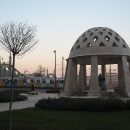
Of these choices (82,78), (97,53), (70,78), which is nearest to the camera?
(97,53)

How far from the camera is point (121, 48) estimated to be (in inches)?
728

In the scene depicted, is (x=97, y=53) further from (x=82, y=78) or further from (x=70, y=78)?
(x=82, y=78)

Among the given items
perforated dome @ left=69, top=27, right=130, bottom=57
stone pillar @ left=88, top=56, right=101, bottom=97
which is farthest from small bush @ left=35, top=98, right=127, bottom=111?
perforated dome @ left=69, top=27, right=130, bottom=57

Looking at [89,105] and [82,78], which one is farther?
[82,78]

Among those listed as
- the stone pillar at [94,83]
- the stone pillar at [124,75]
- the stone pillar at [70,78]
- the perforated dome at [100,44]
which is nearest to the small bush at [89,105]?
the stone pillar at [94,83]

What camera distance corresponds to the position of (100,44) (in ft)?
60.8

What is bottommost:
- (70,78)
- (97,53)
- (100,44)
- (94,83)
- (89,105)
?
(89,105)

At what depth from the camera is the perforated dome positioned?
1803 centimetres

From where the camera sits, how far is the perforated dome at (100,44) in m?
18.0

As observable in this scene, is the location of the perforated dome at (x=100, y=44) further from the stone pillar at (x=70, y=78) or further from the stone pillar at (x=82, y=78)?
the stone pillar at (x=82, y=78)

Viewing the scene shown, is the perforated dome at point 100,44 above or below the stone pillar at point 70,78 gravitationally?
above

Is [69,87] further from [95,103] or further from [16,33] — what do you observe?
[16,33]

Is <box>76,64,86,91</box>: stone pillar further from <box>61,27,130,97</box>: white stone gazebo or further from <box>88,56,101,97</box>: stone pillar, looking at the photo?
<box>88,56,101,97</box>: stone pillar

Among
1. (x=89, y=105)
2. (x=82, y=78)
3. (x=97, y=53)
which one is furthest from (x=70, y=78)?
(x=89, y=105)
